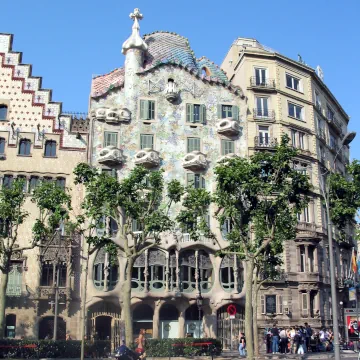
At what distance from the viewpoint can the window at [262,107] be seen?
52578 millimetres

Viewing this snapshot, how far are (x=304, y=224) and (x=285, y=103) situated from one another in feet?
38.9

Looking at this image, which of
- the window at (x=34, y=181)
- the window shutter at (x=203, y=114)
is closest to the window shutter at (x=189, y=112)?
the window shutter at (x=203, y=114)

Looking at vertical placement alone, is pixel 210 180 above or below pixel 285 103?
below

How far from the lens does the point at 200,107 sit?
169ft

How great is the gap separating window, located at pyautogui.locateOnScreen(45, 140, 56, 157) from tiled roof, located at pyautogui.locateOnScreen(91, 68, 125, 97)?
5.98 metres

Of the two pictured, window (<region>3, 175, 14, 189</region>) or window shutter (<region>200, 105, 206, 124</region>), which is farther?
window shutter (<region>200, 105, 206, 124</region>)

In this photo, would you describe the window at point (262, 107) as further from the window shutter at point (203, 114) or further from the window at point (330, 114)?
the window at point (330, 114)

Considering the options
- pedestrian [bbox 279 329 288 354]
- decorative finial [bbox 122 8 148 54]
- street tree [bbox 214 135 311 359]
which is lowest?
pedestrian [bbox 279 329 288 354]

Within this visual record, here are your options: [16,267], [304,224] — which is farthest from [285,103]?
[16,267]

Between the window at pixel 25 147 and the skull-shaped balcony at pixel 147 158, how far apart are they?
9233mm

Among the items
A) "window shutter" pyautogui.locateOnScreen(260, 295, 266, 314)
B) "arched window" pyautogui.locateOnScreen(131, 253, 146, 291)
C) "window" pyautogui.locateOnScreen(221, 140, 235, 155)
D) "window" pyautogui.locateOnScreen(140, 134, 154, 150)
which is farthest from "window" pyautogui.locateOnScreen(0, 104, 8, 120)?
"window shutter" pyautogui.locateOnScreen(260, 295, 266, 314)

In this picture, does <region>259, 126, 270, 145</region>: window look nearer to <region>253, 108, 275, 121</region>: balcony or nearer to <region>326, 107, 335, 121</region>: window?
<region>253, 108, 275, 121</region>: balcony

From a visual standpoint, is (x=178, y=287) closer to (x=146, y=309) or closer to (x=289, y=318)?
(x=146, y=309)

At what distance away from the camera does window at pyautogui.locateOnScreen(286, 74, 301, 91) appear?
54919 millimetres
